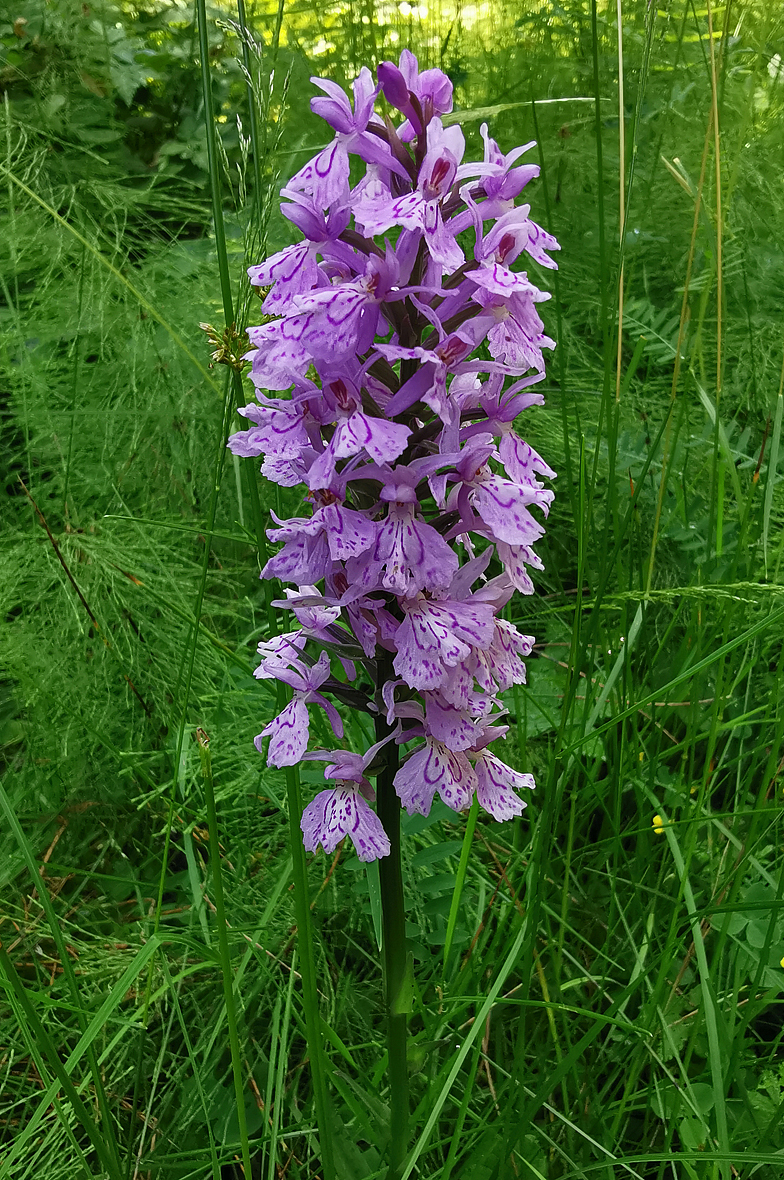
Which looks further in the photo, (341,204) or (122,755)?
(122,755)

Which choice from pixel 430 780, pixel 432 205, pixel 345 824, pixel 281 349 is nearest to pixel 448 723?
pixel 430 780

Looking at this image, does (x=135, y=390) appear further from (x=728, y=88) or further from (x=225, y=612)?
(x=728, y=88)

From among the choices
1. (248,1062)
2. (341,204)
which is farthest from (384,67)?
(248,1062)

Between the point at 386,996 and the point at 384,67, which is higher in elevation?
the point at 384,67

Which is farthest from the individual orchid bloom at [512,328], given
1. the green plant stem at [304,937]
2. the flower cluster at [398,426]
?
the green plant stem at [304,937]

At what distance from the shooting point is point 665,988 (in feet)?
4.36

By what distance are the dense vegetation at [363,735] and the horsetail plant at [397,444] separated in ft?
0.25

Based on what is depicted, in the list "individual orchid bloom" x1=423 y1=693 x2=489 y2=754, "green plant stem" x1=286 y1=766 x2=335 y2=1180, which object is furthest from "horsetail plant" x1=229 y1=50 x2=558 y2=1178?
"green plant stem" x1=286 y1=766 x2=335 y2=1180

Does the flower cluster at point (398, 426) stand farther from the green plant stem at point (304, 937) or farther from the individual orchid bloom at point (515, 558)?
the green plant stem at point (304, 937)

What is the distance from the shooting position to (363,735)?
5.14 ft

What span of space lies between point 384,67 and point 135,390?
175 centimetres

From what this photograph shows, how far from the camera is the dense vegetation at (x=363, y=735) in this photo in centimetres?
113

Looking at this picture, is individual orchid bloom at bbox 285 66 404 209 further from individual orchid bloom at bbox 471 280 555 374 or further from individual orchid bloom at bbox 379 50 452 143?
individual orchid bloom at bbox 471 280 555 374

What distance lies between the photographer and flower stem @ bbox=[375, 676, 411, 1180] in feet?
3.14
